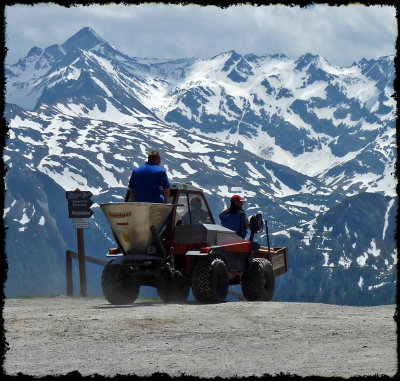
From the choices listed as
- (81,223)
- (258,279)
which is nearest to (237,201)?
(258,279)

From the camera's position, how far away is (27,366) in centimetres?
1019

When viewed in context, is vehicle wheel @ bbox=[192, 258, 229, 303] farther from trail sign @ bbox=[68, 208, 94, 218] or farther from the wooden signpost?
trail sign @ bbox=[68, 208, 94, 218]

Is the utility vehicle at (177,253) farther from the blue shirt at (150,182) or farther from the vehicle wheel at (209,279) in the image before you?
the blue shirt at (150,182)

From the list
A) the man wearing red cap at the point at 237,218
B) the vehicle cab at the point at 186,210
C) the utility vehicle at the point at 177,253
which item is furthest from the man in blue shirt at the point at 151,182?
the man wearing red cap at the point at 237,218

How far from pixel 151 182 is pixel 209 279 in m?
2.36

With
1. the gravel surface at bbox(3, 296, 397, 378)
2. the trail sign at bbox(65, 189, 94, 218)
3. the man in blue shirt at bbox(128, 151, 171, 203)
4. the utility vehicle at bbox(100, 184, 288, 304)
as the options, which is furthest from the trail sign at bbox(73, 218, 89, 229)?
the gravel surface at bbox(3, 296, 397, 378)

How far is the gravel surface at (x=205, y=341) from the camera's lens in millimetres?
9805

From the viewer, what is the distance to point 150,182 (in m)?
17.5

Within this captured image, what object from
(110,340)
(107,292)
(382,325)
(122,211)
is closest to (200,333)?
(110,340)

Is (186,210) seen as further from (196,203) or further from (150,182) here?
(150,182)

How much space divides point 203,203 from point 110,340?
23.8ft

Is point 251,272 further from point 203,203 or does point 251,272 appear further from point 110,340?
point 110,340

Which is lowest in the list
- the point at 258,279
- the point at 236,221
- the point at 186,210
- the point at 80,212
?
the point at 258,279

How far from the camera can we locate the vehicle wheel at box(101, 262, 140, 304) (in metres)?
17.9
